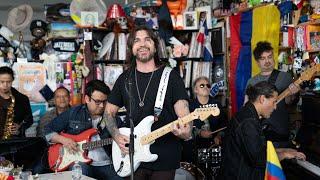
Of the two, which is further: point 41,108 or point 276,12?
point 41,108

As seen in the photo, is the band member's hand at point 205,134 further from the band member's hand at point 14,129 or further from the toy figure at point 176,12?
the band member's hand at point 14,129

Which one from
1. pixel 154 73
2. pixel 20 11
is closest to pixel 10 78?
pixel 20 11

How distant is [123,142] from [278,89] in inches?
61.6

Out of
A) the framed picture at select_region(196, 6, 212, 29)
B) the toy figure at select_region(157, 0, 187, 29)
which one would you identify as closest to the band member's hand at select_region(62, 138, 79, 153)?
the toy figure at select_region(157, 0, 187, 29)

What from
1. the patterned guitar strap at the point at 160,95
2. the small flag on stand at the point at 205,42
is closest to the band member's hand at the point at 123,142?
the patterned guitar strap at the point at 160,95

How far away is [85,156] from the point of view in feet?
10.6

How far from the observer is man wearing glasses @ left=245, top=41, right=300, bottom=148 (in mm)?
3344

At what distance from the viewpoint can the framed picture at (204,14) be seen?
4984 mm

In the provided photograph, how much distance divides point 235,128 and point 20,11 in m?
3.20

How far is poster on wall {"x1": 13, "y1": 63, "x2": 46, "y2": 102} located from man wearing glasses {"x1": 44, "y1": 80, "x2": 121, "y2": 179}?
122 cm

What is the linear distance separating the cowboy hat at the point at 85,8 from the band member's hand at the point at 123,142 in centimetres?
227

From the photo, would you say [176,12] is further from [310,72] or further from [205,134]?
[310,72]

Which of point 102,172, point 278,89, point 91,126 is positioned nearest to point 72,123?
point 91,126

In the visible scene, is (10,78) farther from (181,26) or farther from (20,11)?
(181,26)
